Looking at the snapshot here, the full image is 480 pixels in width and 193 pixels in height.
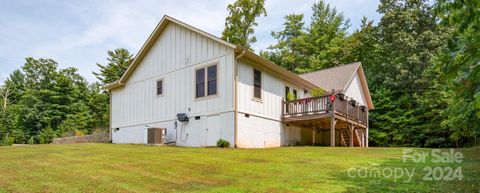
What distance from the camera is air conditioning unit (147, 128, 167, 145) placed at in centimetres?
1644

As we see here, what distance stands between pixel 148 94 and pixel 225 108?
19.3 ft

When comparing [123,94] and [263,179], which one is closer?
[263,179]

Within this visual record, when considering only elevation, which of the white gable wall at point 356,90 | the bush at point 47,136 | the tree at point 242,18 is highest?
the tree at point 242,18

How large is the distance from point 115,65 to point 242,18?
46.1 feet

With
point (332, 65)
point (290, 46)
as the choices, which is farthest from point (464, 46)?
point (290, 46)

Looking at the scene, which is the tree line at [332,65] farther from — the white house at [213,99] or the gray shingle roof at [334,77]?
the white house at [213,99]

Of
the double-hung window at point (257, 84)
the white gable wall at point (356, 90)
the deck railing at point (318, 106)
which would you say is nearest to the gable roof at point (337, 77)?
the white gable wall at point (356, 90)

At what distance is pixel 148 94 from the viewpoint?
18.9m

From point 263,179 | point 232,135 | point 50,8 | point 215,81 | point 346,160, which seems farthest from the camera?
point 50,8

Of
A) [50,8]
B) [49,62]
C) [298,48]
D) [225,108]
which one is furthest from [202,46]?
[49,62]

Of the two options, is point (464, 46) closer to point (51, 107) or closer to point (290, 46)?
→ point (290, 46)

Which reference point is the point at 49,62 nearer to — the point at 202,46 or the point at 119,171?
the point at 202,46

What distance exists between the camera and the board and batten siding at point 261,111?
1497cm

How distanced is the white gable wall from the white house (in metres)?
2.54
